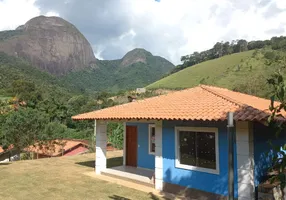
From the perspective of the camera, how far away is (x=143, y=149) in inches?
490

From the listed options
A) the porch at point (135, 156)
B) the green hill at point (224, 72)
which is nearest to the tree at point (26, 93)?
the green hill at point (224, 72)

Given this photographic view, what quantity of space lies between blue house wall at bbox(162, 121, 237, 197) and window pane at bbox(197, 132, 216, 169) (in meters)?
0.26

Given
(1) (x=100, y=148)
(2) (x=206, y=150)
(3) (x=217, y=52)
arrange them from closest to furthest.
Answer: (2) (x=206, y=150)
(1) (x=100, y=148)
(3) (x=217, y=52)

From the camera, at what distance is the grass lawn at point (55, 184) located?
339 inches

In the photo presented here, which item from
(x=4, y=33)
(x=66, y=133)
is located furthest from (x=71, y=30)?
(x=66, y=133)

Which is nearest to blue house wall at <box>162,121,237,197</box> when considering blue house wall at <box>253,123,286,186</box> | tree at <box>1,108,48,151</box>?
blue house wall at <box>253,123,286,186</box>

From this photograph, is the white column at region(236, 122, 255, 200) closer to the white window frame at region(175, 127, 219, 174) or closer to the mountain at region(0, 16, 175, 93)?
the white window frame at region(175, 127, 219, 174)

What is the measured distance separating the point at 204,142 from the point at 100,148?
4.98 meters

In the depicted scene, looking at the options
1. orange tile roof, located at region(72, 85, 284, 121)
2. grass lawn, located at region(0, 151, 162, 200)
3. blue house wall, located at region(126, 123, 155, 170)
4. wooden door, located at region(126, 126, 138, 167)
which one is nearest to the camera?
orange tile roof, located at region(72, 85, 284, 121)

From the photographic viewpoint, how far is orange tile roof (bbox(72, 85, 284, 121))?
7.55 metres

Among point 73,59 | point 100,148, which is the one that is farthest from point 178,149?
point 73,59

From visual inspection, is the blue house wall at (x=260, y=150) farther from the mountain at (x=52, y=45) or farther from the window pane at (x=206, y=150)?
the mountain at (x=52, y=45)

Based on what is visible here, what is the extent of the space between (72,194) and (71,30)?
563 feet

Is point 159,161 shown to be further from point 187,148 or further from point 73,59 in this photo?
point 73,59
